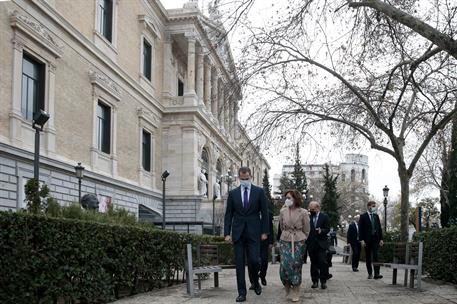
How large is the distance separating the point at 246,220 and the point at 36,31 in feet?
54.6

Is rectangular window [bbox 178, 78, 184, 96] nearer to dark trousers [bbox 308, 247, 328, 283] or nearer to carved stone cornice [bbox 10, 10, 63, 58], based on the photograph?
carved stone cornice [bbox 10, 10, 63, 58]

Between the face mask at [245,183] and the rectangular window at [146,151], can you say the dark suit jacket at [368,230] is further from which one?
the rectangular window at [146,151]

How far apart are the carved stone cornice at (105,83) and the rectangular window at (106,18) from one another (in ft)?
8.37

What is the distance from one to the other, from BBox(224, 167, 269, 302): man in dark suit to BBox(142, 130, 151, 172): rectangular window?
3072cm

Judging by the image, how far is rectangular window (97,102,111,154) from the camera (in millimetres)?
30844

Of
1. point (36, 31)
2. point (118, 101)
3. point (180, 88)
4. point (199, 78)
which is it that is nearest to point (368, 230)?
point (36, 31)

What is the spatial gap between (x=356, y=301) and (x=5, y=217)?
5.43m

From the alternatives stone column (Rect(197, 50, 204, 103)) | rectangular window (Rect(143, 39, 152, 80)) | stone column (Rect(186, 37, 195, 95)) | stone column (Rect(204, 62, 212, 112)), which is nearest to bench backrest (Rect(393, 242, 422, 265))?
rectangular window (Rect(143, 39, 152, 80))

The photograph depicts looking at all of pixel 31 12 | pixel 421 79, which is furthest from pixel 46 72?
pixel 421 79

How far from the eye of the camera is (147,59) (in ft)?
132

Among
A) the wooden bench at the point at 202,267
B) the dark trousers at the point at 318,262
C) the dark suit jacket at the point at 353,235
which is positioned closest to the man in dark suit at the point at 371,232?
the dark trousers at the point at 318,262

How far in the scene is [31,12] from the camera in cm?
2272

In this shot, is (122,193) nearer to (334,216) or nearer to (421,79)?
(421,79)

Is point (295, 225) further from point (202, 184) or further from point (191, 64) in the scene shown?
point (191, 64)
